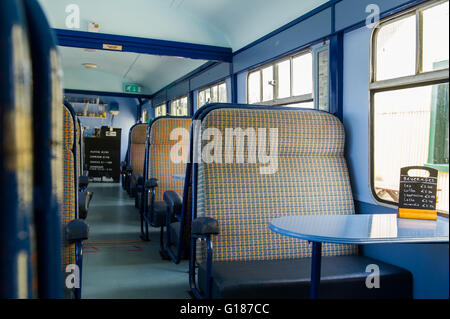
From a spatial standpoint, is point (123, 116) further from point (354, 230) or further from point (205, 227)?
point (354, 230)

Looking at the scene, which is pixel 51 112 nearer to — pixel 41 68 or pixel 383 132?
pixel 41 68

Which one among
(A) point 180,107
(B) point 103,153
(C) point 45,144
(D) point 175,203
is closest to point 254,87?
(D) point 175,203

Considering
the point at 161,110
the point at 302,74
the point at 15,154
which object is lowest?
the point at 15,154

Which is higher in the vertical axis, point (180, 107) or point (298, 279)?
point (180, 107)

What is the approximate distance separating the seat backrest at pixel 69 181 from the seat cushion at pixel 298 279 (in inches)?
31.0

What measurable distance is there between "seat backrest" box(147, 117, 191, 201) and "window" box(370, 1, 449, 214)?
7.80ft

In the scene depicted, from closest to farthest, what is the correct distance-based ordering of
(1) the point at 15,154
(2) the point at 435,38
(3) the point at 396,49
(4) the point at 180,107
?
(1) the point at 15,154 → (2) the point at 435,38 → (3) the point at 396,49 → (4) the point at 180,107

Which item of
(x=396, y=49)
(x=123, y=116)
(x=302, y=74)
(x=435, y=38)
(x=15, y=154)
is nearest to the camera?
(x=15, y=154)

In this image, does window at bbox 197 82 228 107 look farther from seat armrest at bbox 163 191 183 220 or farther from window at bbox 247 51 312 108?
seat armrest at bbox 163 191 183 220

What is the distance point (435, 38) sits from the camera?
2.43 metres

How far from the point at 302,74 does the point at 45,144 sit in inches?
155

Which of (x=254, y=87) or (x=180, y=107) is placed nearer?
(x=254, y=87)

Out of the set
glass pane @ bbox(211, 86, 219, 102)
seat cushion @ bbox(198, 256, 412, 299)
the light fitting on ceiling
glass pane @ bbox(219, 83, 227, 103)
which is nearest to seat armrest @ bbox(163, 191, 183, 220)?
seat cushion @ bbox(198, 256, 412, 299)

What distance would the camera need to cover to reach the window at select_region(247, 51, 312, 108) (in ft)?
13.3
